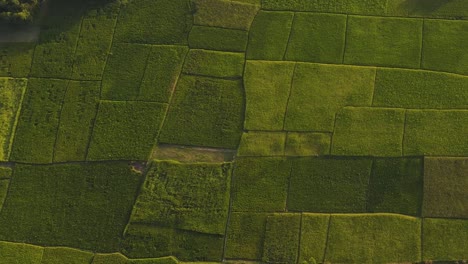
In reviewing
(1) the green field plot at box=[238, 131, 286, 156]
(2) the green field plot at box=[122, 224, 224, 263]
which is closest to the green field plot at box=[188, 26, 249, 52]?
(1) the green field plot at box=[238, 131, 286, 156]

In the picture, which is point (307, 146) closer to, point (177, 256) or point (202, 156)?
point (202, 156)

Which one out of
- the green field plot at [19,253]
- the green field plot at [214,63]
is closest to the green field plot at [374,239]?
the green field plot at [214,63]

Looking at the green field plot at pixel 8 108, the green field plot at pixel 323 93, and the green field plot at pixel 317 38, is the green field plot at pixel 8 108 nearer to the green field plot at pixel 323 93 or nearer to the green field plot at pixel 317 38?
the green field plot at pixel 323 93

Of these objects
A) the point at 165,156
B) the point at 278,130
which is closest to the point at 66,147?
the point at 165,156

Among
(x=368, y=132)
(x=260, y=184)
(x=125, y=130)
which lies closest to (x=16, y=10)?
(x=125, y=130)

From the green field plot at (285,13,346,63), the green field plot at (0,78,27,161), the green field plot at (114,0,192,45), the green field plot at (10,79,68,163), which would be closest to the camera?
the green field plot at (10,79,68,163)

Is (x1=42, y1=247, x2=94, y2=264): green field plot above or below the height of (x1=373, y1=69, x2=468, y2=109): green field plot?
below

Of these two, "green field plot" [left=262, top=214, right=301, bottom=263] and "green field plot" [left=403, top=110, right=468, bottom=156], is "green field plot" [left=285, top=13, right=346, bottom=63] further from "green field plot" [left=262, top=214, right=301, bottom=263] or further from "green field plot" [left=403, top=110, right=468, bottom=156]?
"green field plot" [left=262, top=214, right=301, bottom=263]

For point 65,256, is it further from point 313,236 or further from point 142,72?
point 313,236
